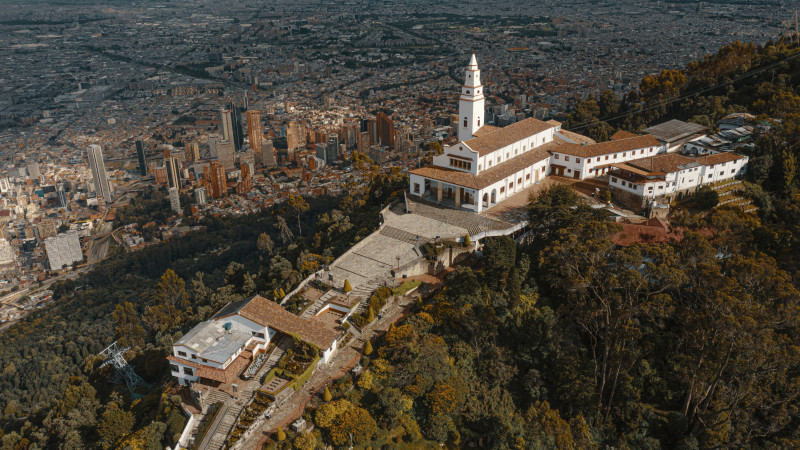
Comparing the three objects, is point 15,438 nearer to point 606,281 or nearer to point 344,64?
point 606,281

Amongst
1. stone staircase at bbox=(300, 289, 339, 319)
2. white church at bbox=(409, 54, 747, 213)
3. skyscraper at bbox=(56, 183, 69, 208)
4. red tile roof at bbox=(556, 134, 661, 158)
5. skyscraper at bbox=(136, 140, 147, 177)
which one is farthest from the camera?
skyscraper at bbox=(136, 140, 147, 177)

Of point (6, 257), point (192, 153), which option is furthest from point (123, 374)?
point (192, 153)

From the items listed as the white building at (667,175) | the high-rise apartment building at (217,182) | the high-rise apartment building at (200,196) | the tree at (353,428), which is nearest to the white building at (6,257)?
the high-rise apartment building at (200,196)

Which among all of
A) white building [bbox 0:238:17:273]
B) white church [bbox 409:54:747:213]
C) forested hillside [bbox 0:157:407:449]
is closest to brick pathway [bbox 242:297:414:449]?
forested hillside [bbox 0:157:407:449]

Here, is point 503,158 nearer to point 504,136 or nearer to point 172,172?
point 504,136

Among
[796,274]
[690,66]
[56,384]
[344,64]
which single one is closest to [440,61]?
[344,64]

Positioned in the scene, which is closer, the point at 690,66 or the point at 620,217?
the point at 620,217

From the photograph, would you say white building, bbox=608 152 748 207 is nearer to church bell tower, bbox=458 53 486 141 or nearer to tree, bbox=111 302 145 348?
church bell tower, bbox=458 53 486 141
